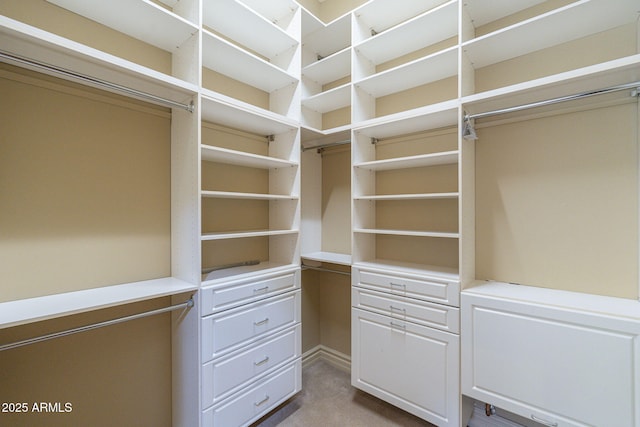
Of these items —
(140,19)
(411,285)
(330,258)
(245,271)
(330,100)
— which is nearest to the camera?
(140,19)

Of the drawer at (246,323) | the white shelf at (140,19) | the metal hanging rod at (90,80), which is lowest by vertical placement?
the drawer at (246,323)

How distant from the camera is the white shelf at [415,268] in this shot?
69.2 inches

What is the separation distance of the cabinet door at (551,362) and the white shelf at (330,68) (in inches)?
81.8

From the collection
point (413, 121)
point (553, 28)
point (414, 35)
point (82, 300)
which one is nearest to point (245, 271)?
point (82, 300)

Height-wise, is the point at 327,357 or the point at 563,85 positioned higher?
the point at 563,85

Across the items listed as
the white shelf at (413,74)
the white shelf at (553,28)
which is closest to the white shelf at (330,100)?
the white shelf at (413,74)

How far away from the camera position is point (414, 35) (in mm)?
2010

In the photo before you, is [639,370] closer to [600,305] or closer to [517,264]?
[600,305]

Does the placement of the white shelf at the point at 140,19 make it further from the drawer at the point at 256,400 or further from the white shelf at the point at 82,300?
the drawer at the point at 256,400

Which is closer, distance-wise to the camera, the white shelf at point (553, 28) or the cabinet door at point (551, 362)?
the cabinet door at point (551, 362)

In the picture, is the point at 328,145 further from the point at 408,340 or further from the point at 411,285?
the point at 408,340

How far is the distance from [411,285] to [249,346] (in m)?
1.13

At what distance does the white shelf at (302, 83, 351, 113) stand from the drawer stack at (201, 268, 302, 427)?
4.95 feet

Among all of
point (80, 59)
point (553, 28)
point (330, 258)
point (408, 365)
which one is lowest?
point (408, 365)
